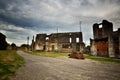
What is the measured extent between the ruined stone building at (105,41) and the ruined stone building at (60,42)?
15.1 m

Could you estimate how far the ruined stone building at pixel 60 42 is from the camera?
164 feet

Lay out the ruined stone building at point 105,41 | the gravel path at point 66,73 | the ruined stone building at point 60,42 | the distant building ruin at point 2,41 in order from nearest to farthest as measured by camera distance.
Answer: the gravel path at point 66,73 → the ruined stone building at point 105,41 → the ruined stone building at point 60,42 → the distant building ruin at point 2,41

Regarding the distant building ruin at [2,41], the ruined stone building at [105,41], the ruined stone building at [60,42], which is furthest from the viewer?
the distant building ruin at [2,41]

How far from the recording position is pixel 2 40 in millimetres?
56562

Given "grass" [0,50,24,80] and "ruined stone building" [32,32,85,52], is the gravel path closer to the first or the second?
"grass" [0,50,24,80]

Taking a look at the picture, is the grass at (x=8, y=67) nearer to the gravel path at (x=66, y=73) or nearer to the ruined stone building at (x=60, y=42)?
the gravel path at (x=66, y=73)

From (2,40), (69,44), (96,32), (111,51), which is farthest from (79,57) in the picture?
(2,40)

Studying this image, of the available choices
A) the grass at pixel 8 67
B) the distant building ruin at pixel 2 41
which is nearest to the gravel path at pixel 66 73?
the grass at pixel 8 67

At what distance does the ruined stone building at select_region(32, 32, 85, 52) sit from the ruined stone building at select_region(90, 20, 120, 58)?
15.1 m

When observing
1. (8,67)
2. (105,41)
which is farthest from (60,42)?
(8,67)

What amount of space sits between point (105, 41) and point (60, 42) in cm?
2421

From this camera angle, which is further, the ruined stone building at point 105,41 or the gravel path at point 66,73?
the ruined stone building at point 105,41

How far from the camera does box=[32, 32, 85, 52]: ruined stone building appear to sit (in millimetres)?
49969

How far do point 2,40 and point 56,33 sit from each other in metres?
24.5
